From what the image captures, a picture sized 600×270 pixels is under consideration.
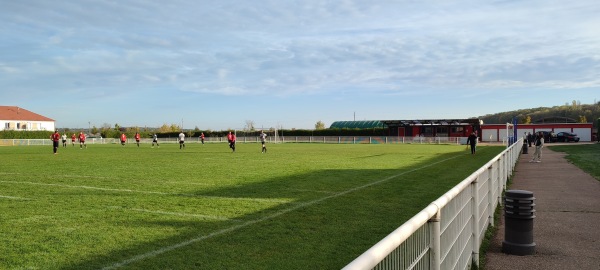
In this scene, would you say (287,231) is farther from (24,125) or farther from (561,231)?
(24,125)

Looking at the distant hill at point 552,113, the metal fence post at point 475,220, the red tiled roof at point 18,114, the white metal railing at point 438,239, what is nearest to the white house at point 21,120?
the red tiled roof at point 18,114

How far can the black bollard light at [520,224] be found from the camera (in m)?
6.63

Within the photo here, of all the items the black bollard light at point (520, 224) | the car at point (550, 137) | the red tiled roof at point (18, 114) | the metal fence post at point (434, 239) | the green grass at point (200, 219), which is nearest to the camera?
the metal fence post at point (434, 239)

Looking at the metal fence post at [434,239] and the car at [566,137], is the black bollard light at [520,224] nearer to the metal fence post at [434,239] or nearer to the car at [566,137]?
the metal fence post at [434,239]

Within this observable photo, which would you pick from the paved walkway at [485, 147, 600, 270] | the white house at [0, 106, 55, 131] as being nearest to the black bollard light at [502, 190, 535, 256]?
the paved walkway at [485, 147, 600, 270]

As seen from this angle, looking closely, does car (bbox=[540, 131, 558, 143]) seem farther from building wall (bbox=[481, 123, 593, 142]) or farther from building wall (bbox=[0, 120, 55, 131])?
building wall (bbox=[0, 120, 55, 131])

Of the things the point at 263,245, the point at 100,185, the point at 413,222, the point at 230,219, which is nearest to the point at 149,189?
the point at 100,185

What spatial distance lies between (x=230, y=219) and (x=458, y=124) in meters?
66.4

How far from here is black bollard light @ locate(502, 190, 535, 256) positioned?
21.8ft

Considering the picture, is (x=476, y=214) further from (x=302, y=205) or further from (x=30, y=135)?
(x=30, y=135)

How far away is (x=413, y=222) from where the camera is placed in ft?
9.20

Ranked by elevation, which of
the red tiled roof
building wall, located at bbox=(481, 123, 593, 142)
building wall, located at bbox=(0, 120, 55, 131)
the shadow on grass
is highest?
the red tiled roof

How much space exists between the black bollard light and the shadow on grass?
5.86ft

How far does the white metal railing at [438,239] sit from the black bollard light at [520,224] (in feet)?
1.98
